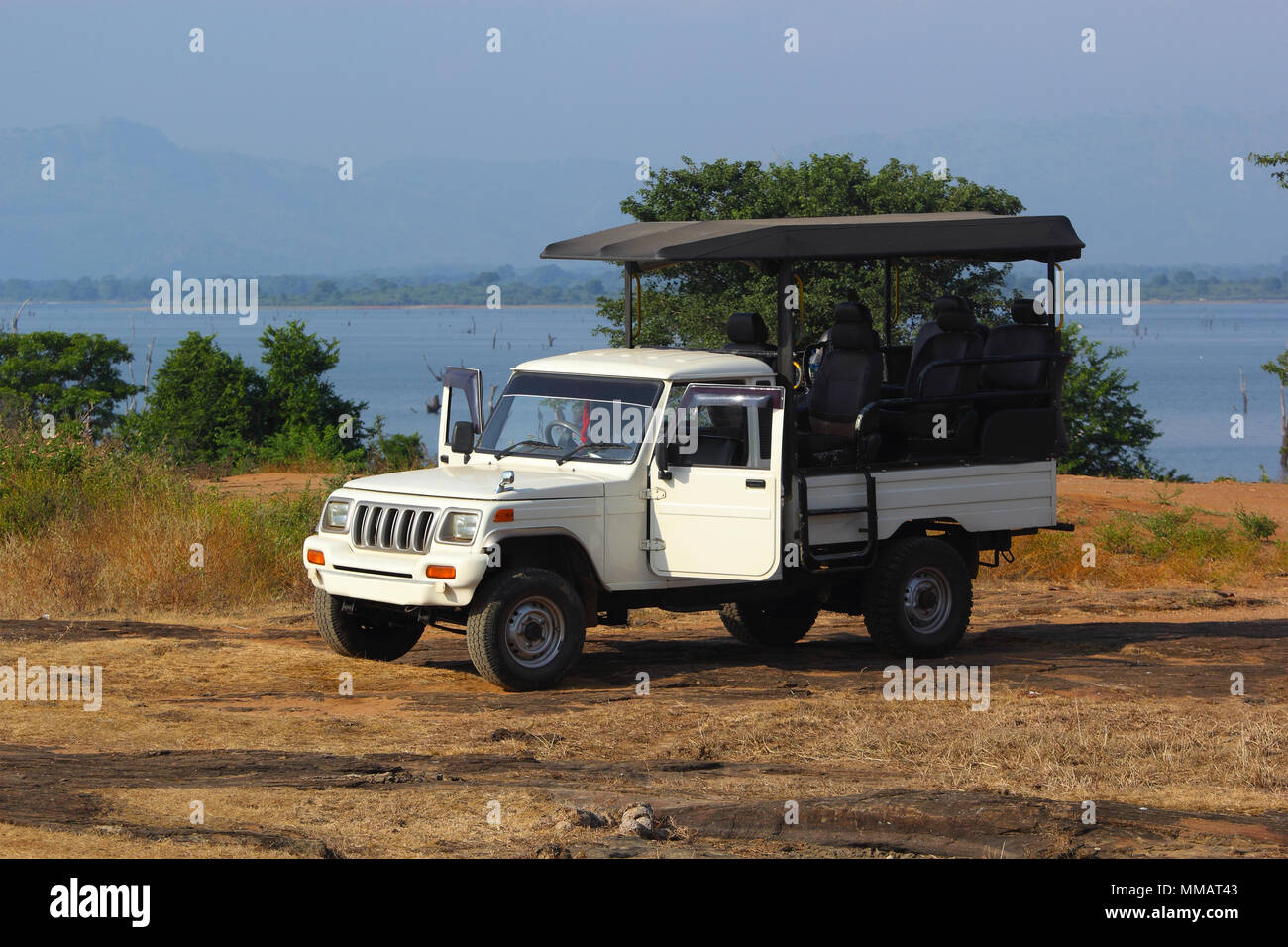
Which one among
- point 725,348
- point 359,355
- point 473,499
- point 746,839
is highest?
point 359,355

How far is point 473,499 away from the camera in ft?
33.3

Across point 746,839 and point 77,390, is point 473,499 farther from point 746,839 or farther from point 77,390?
point 77,390

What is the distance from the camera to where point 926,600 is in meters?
12.1

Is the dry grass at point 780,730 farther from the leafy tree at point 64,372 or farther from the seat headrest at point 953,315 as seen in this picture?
the leafy tree at point 64,372

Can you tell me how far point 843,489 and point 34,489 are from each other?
9.11 metres

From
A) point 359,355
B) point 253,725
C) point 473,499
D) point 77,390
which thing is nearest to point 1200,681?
point 473,499

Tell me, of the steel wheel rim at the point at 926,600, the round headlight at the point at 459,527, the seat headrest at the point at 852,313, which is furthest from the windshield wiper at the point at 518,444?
the steel wheel rim at the point at 926,600

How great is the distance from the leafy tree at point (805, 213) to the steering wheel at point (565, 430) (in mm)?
11419

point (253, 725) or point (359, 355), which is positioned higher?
point (359, 355)

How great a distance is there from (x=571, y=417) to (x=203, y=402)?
21.3 meters

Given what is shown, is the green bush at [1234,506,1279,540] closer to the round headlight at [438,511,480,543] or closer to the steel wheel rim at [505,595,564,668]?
the steel wheel rim at [505,595,564,668]

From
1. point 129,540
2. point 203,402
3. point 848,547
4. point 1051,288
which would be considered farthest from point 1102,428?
point 848,547

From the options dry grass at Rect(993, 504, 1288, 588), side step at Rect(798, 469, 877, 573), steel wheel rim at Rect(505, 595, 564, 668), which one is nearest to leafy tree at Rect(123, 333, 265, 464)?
dry grass at Rect(993, 504, 1288, 588)

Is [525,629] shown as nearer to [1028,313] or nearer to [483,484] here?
[483,484]
